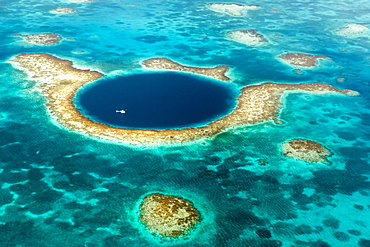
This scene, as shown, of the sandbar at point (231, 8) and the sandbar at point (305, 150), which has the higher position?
the sandbar at point (231, 8)

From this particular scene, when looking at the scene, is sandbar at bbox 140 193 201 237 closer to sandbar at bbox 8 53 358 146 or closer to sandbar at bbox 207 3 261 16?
sandbar at bbox 8 53 358 146

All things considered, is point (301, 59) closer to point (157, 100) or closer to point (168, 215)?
point (157, 100)

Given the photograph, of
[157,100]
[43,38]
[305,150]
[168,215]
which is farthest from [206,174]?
[43,38]

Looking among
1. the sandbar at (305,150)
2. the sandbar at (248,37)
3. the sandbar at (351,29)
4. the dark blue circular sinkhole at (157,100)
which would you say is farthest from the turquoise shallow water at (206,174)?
the sandbar at (351,29)

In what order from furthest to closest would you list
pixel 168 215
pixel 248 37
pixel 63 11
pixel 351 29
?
pixel 63 11 < pixel 351 29 < pixel 248 37 < pixel 168 215

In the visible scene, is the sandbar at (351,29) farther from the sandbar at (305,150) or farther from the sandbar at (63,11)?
the sandbar at (63,11)

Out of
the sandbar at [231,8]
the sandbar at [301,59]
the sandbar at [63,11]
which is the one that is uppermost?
the sandbar at [231,8]
